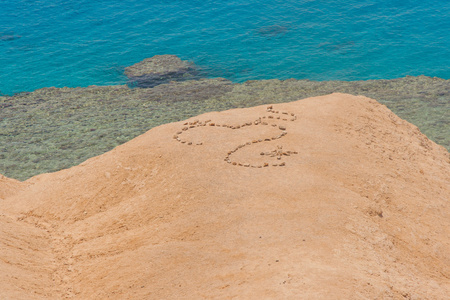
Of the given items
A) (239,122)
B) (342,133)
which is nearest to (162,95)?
(239,122)

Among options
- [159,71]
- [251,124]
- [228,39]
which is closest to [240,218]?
[251,124]

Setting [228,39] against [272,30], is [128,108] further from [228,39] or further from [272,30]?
[272,30]

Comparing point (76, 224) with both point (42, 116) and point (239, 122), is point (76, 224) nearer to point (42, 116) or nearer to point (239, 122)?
point (239, 122)

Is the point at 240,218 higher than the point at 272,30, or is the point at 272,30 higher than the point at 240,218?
the point at 240,218

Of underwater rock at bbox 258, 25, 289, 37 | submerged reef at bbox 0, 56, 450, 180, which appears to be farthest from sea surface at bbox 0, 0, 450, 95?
submerged reef at bbox 0, 56, 450, 180

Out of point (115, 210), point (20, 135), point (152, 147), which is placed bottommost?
point (20, 135)

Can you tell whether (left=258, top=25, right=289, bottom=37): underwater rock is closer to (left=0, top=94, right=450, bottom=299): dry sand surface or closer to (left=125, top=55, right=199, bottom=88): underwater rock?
(left=125, top=55, right=199, bottom=88): underwater rock
